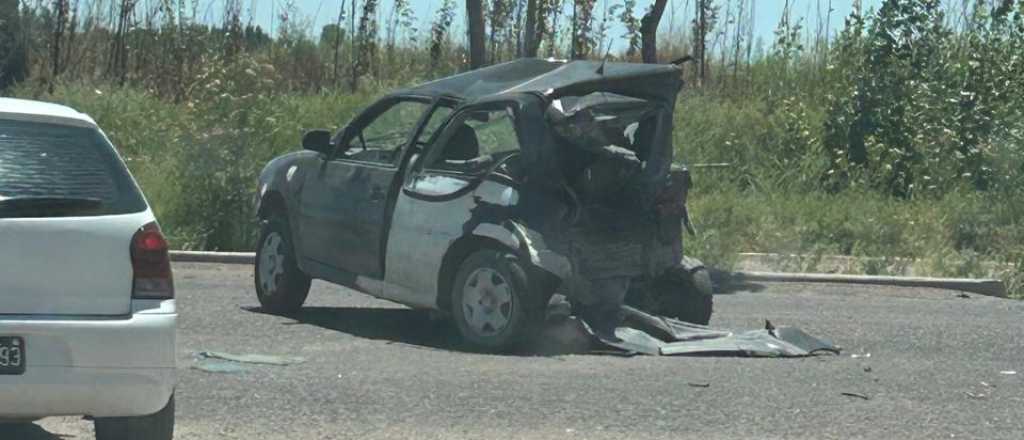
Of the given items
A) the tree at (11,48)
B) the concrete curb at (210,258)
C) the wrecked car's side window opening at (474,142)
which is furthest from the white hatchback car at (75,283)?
the tree at (11,48)

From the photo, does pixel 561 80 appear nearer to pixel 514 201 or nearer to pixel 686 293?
pixel 514 201

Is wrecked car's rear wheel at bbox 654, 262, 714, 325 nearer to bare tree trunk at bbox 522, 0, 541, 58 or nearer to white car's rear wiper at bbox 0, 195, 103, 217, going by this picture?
white car's rear wiper at bbox 0, 195, 103, 217

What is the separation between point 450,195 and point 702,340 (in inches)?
72.5

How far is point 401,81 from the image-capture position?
82.2 feet

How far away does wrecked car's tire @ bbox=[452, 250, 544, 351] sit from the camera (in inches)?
401

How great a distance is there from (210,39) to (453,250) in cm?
1579

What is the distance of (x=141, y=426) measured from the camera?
22.2 ft

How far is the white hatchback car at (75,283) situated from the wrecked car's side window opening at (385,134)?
500 centimetres

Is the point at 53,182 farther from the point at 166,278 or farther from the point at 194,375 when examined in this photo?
the point at 194,375

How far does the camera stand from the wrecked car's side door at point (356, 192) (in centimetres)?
1130

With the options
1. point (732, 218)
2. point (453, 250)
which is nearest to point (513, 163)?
point (453, 250)

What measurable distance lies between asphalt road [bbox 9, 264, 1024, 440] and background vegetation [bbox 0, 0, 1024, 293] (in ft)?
14.0

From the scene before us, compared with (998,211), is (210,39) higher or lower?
higher

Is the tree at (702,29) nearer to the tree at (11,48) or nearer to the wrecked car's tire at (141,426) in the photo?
the tree at (11,48)
